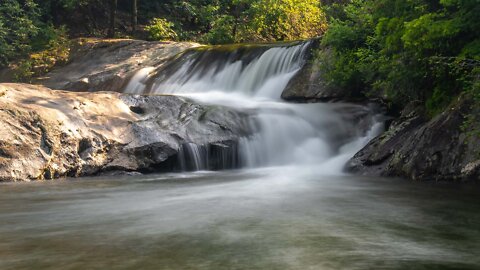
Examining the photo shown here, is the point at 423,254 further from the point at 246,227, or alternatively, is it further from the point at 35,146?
the point at 35,146

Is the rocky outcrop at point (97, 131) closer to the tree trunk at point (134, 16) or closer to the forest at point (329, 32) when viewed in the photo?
the forest at point (329, 32)

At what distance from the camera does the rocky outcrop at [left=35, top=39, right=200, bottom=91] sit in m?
19.8

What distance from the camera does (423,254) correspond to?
4.07 metres

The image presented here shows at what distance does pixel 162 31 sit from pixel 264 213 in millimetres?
20447

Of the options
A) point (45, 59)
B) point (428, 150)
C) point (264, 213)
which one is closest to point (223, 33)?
point (45, 59)

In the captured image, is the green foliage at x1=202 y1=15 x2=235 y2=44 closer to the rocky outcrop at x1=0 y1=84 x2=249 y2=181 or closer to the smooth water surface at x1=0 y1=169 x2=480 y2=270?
the rocky outcrop at x1=0 y1=84 x2=249 y2=181

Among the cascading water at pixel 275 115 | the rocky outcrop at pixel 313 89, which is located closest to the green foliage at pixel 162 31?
the cascading water at pixel 275 115

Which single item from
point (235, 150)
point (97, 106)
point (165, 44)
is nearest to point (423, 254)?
point (235, 150)

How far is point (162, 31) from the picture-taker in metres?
25.1

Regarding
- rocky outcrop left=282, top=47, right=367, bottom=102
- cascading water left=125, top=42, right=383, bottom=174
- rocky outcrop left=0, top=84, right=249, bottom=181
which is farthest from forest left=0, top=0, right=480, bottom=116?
rocky outcrop left=0, top=84, right=249, bottom=181

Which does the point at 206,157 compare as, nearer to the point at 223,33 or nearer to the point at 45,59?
the point at 223,33

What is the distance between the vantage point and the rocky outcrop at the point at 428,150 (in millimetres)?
8188

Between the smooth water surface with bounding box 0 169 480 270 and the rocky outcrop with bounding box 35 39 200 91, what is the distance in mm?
11275

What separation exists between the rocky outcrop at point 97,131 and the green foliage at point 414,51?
3.13 meters
